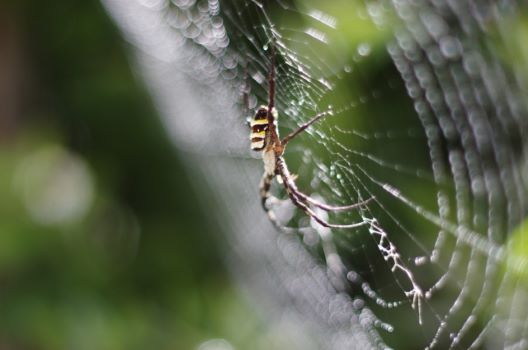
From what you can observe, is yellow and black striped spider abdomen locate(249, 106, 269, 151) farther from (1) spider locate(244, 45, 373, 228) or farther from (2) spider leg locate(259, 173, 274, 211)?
(2) spider leg locate(259, 173, 274, 211)

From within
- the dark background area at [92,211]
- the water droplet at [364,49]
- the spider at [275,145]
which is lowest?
the dark background area at [92,211]

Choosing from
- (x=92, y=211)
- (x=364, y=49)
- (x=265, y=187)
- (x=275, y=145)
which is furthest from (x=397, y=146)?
(x=92, y=211)

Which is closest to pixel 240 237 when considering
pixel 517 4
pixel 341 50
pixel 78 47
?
pixel 78 47

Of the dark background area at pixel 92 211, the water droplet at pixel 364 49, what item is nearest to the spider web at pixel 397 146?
the water droplet at pixel 364 49

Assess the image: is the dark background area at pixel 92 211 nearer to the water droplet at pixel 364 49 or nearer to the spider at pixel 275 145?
the water droplet at pixel 364 49

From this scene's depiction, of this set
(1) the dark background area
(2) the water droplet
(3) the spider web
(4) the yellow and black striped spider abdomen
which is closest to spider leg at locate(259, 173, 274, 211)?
(3) the spider web

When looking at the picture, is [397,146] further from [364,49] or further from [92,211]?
[92,211]

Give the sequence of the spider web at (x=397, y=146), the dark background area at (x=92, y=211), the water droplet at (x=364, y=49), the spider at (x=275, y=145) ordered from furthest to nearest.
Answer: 1. the dark background area at (x=92, y=211)
2. the water droplet at (x=364, y=49)
3. the spider web at (x=397, y=146)
4. the spider at (x=275, y=145)

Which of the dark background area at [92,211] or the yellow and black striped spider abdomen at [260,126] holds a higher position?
the yellow and black striped spider abdomen at [260,126]

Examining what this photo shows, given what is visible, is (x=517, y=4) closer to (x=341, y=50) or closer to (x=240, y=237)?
(x=341, y=50)
